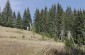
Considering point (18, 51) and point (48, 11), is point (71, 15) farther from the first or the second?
point (18, 51)

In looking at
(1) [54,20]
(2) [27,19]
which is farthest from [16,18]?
(1) [54,20]

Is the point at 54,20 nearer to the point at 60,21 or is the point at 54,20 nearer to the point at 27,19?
the point at 60,21

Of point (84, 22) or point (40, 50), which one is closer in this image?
point (40, 50)

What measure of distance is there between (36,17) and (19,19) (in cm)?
760

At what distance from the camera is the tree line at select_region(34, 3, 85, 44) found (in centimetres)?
10306

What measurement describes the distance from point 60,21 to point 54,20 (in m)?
2.52

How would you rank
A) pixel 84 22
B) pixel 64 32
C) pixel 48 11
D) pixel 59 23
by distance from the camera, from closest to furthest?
pixel 84 22
pixel 64 32
pixel 59 23
pixel 48 11

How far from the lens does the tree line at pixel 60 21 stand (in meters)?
103

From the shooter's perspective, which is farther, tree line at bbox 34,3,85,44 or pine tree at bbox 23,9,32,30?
pine tree at bbox 23,9,32,30

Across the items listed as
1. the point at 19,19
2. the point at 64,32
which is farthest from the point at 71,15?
the point at 19,19

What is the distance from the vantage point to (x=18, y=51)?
1445 cm

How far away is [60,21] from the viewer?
116625mm

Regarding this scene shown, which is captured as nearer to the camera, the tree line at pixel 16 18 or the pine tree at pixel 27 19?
the tree line at pixel 16 18

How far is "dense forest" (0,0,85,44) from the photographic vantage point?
340ft
